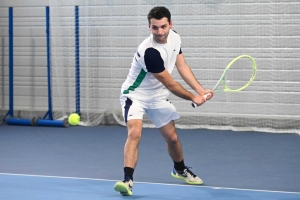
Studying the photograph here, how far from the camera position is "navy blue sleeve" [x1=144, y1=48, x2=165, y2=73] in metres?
5.88

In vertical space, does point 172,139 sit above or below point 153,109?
below

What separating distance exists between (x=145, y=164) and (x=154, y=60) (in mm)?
2238

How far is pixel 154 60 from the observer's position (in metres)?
5.88

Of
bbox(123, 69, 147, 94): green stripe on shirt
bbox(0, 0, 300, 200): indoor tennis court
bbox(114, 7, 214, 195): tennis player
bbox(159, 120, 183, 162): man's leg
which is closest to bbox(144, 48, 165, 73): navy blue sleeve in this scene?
bbox(114, 7, 214, 195): tennis player

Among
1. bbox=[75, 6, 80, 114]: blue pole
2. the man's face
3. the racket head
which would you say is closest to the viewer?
the man's face

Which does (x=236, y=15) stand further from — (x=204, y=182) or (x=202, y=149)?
(x=204, y=182)

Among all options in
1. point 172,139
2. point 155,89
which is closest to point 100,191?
point 172,139

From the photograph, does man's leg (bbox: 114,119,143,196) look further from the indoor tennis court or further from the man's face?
the indoor tennis court

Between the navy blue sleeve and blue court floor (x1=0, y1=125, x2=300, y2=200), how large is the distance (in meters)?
1.11

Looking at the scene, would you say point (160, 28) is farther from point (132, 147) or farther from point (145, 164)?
point (145, 164)

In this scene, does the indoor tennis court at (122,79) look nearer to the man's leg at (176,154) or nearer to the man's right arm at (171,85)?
the man's leg at (176,154)

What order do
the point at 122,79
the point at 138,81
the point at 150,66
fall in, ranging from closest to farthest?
the point at 150,66 → the point at 138,81 → the point at 122,79

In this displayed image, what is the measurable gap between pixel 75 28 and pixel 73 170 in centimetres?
440

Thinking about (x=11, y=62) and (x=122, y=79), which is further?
(x=11, y=62)
